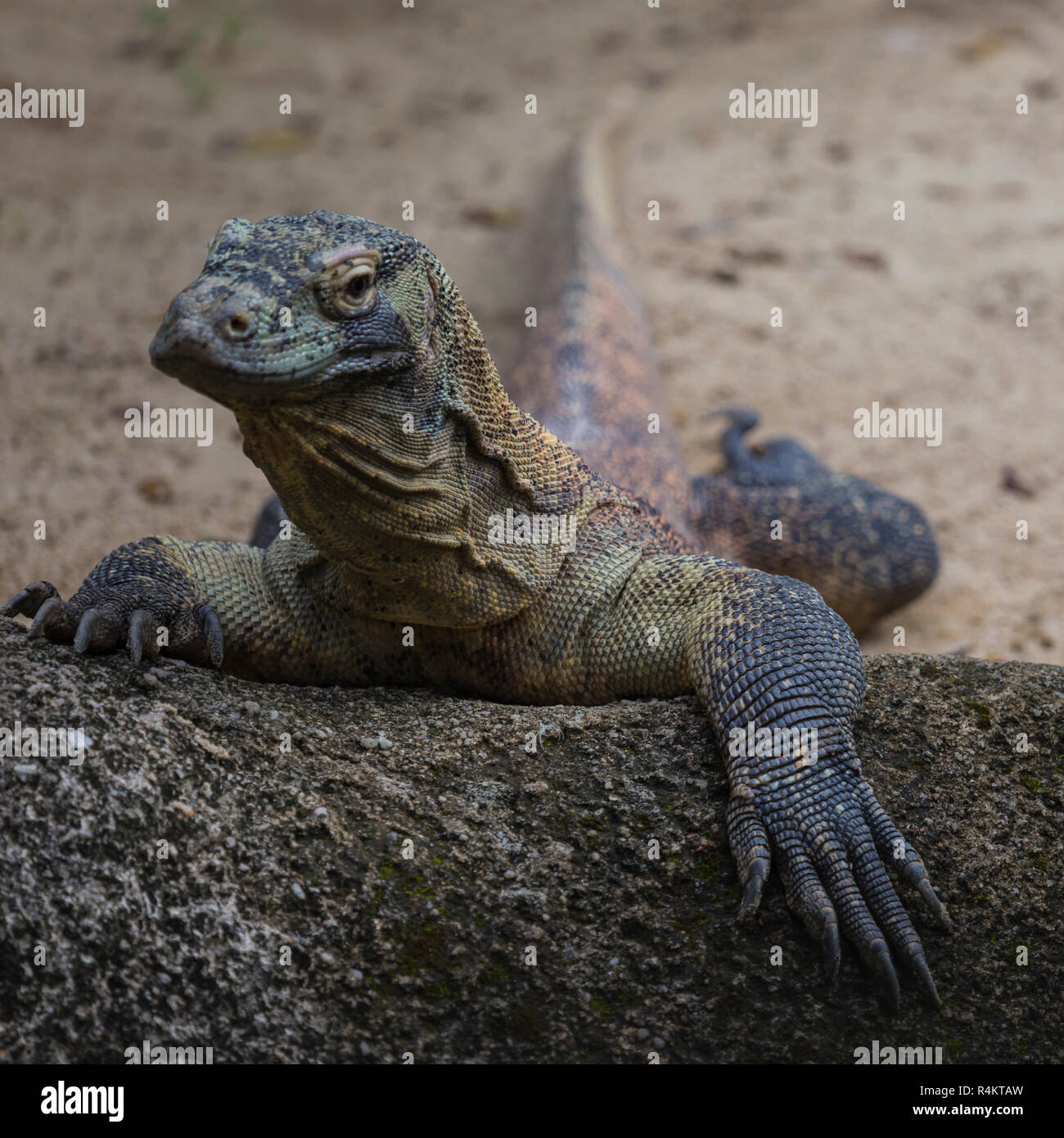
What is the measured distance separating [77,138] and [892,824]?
905 cm

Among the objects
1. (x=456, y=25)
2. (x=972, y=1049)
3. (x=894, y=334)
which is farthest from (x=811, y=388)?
(x=456, y=25)

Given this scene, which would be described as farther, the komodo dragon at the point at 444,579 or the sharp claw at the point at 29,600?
the sharp claw at the point at 29,600

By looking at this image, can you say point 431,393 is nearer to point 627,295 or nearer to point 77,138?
point 627,295

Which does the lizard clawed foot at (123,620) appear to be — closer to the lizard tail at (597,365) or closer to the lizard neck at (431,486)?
the lizard neck at (431,486)

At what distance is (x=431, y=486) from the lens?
3354 mm

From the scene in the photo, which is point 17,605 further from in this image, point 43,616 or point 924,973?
point 924,973

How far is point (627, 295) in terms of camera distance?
24.7 feet

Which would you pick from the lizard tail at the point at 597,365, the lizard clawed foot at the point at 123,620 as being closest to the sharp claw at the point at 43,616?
the lizard clawed foot at the point at 123,620

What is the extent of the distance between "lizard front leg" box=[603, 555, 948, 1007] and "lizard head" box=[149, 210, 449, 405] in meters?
1.18

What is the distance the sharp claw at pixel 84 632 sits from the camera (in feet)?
11.2

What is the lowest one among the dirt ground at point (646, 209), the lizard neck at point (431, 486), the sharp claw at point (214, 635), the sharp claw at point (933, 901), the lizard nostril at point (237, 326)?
the sharp claw at point (933, 901)

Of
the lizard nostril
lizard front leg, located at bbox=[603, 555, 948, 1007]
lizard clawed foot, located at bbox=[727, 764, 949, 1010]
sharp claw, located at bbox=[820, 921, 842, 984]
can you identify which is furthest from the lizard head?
sharp claw, located at bbox=[820, 921, 842, 984]

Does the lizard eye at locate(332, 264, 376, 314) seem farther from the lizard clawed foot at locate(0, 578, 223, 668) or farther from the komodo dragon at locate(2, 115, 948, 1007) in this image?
the lizard clawed foot at locate(0, 578, 223, 668)

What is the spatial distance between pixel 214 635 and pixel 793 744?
1.73 m
